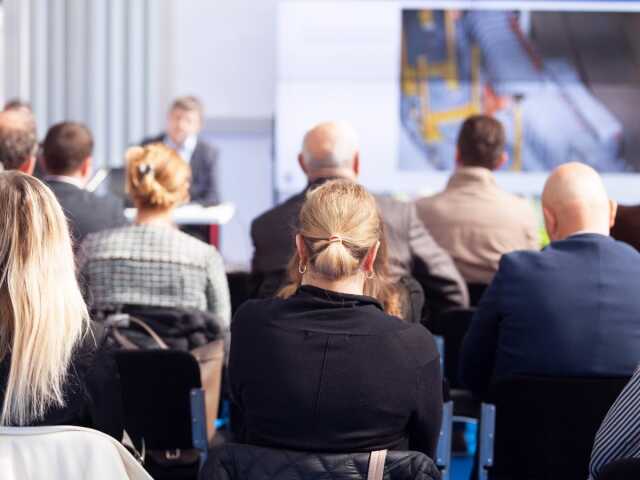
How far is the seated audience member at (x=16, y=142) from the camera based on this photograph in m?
3.93

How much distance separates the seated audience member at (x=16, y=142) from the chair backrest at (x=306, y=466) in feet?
7.60

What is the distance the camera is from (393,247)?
3375mm

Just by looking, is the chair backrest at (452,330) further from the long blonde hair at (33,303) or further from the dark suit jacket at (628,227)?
the long blonde hair at (33,303)

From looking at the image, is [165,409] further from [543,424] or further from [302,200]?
[543,424]

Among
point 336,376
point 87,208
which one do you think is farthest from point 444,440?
point 87,208

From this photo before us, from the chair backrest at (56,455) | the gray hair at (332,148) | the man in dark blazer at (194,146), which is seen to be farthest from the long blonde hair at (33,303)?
the man in dark blazer at (194,146)

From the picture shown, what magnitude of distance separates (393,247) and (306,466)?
4.93 ft

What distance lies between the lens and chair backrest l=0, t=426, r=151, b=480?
1.74m

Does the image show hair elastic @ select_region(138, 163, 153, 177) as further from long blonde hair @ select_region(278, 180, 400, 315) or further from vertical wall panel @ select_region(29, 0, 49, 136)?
vertical wall panel @ select_region(29, 0, 49, 136)

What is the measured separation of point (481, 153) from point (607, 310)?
66.5 inches

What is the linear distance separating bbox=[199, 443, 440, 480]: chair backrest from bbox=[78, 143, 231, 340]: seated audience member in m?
1.21

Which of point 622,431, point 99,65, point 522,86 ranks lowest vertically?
point 622,431

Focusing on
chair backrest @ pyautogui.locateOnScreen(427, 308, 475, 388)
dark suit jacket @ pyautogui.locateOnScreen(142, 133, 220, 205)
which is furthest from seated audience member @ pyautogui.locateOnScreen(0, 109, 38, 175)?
dark suit jacket @ pyautogui.locateOnScreen(142, 133, 220, 205)

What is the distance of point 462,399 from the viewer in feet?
10.8
